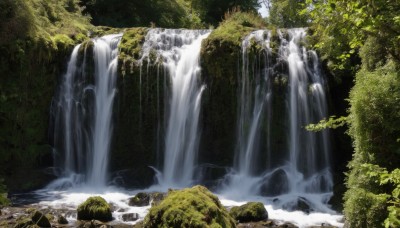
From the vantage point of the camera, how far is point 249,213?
385 inches

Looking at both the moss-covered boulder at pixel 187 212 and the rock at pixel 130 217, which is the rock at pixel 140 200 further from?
the moss-covered boulder at pixel 187 212

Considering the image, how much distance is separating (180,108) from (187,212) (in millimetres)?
8288

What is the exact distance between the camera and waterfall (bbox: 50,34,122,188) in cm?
1491

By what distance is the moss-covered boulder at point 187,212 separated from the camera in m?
6.69

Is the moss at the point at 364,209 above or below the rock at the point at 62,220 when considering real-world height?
above

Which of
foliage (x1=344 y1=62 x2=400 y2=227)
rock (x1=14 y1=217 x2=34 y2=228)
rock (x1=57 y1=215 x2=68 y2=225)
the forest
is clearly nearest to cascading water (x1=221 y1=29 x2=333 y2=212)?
the forest

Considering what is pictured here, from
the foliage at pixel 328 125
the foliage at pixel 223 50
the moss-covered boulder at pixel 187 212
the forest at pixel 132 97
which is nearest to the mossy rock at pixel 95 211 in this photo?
the forest at pixel 132 97

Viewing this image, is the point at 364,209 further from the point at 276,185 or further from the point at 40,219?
the point at 40,219

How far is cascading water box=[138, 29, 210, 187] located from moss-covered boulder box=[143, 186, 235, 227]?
647cm

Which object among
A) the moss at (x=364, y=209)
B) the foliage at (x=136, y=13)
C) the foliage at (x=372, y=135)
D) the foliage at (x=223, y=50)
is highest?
the foliage at (x=136, y=13)

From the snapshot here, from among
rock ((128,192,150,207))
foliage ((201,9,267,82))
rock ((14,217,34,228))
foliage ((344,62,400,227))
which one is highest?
foliage ((201,9,267,82))

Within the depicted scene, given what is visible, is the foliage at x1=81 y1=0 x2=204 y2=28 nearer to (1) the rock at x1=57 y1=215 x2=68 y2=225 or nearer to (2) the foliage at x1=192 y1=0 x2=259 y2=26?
(2) the foliage at x1=192 y1=0 x2=259 y2=26

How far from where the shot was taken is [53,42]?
51.1 ft

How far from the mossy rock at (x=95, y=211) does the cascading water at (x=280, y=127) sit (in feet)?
12.7
